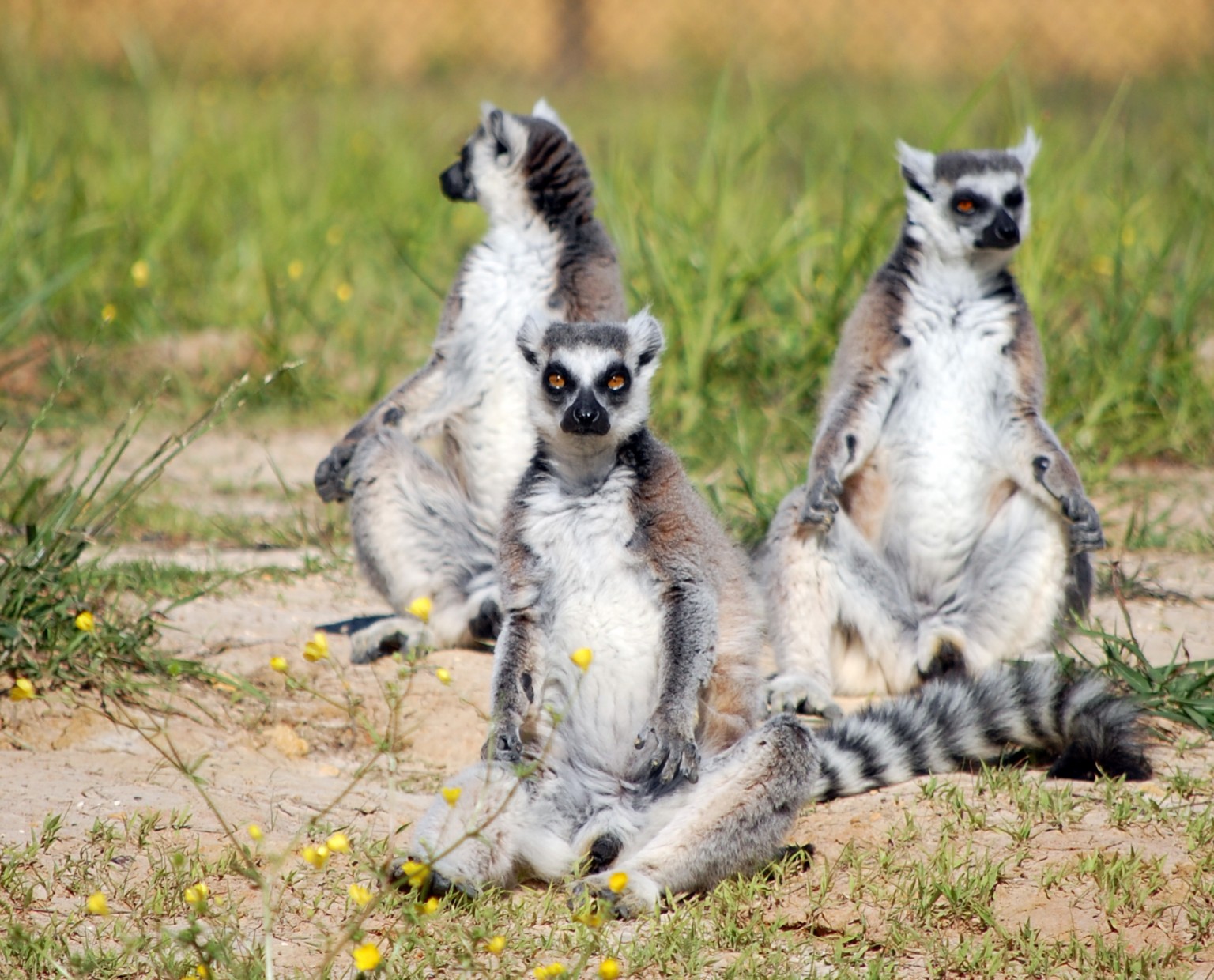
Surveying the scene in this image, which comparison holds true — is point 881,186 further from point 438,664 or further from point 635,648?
point 635,648

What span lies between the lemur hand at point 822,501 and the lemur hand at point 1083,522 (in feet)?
2.30

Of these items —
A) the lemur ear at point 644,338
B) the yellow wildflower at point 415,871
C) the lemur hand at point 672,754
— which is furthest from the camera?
the lemur ear at point 644,338

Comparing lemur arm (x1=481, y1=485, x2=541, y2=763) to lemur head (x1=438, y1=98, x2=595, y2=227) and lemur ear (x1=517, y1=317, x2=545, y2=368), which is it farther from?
lemur head (x1=438, y1=98, x2=595, y2=227)

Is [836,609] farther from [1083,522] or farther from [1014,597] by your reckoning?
[1083,522]

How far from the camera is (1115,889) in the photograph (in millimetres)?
2850

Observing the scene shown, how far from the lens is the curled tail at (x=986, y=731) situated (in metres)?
3.31

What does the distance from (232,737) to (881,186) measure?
4840 millimetres

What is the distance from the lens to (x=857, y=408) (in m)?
4.32

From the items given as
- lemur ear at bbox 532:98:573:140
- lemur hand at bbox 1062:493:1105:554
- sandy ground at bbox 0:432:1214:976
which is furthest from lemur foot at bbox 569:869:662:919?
lemur ear at bbox 532:98:573:140

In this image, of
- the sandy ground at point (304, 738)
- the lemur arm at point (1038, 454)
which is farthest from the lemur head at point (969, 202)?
the sandy ground at point (304, 738)

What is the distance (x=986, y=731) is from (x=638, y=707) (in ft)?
3.08

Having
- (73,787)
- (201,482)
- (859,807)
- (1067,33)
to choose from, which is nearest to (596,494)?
(859,807)

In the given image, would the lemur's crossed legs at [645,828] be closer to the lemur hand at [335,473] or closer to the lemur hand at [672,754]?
the lemur hand at [672,754]

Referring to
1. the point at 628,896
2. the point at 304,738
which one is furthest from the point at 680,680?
the point at 304,738
